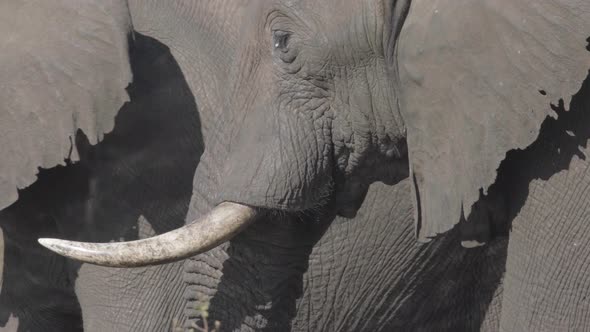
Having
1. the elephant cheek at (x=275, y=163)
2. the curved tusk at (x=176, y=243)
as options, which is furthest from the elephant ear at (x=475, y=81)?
the curved tusk at (x=176, y=243)

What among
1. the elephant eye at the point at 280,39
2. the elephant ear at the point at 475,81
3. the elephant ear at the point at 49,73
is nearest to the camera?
the elephant ear at the point at 475,81

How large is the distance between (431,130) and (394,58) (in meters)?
0.17

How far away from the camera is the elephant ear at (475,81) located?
14.3ft

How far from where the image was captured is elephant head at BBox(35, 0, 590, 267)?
442cm

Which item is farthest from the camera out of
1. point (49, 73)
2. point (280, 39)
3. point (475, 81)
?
point (49, 73)

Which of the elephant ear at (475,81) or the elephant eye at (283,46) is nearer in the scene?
the elephant ear at (475,81)

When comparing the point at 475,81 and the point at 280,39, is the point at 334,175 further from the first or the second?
the point at 475,81

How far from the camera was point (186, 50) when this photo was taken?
5.37 meters

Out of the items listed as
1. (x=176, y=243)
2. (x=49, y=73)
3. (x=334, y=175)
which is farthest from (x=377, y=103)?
(x=49, y=73)

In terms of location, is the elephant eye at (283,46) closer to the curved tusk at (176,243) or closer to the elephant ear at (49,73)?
the curved tusk at (176,243)

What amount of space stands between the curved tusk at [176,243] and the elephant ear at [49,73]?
1.68 feet

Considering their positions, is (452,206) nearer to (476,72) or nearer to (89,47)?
(476,72)

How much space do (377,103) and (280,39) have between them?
25cm

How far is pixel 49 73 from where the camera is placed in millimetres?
5332
